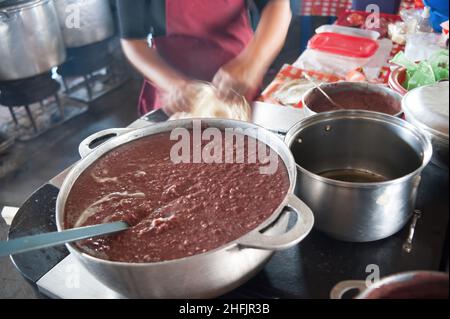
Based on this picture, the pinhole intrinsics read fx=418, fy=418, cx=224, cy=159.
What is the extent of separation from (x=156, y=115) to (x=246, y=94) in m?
0.37

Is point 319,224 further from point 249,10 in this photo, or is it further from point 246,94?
point 249,10

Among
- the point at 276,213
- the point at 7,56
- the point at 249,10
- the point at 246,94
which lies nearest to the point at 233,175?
the point at 276,213

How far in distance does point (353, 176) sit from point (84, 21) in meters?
1.93

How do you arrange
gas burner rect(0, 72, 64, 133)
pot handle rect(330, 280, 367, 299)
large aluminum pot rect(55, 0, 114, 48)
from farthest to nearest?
gas burner rect(0, 72, 64, 133) < large aluminum pot rect(55, 0, 114, 48) < pot handle rect(330, 280, 367, 299)

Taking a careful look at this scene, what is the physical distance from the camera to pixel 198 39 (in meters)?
1.89

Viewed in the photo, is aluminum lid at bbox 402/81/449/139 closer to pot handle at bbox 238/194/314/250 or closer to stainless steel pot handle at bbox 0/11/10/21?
pot handle at bbox 238/194/314/250

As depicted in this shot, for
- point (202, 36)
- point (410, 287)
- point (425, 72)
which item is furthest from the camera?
point (202, 36)

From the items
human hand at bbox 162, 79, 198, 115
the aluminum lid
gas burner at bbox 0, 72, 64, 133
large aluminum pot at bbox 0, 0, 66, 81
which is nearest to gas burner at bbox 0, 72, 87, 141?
gas burner at bbox 0, 72, 64, 133

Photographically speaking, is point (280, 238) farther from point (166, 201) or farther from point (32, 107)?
point (32, 107)

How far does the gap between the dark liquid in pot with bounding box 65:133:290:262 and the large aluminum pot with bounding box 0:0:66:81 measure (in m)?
1.40

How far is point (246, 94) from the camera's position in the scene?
158 centimetres

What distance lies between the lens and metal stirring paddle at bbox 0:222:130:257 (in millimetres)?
674

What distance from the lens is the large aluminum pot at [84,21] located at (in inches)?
90.4

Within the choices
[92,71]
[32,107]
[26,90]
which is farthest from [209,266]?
[32,107]
